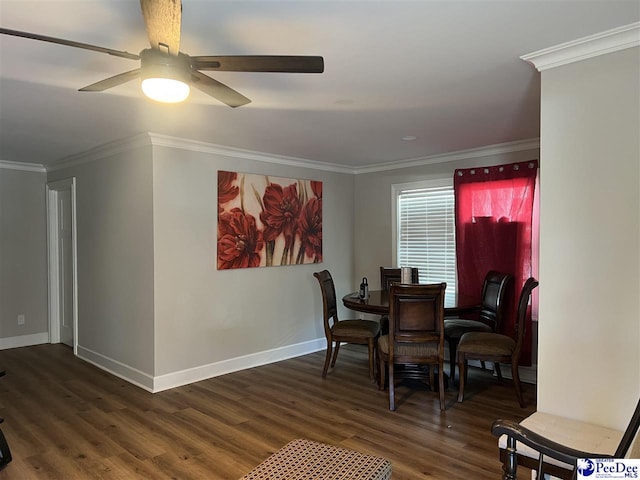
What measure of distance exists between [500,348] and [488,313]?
0.69 metres

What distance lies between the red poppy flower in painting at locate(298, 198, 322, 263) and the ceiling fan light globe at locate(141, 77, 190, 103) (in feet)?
11.9

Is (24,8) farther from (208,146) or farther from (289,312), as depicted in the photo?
(289,312)

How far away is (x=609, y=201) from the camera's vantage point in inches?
82.1

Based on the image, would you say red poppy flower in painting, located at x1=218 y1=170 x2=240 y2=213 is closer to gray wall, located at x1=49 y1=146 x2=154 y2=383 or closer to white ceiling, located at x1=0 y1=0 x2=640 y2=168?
white ceiling, located at x1=0 y1=0 x2=640 y2=168

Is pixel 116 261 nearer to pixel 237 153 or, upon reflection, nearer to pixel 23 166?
pixel 237 153

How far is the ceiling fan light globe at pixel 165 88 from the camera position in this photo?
1.66m

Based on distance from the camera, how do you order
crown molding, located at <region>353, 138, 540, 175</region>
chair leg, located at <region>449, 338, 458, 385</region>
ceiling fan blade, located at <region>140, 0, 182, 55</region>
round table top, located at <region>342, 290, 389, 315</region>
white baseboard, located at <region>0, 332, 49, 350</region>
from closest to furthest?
1. ceiling fan blade, located at <region>140, 0, 182, 55</region>
2. round table top, located at <region>342, 290, 389, 315</region>
3. chair leg, located at <region>449, 338, 458, 385</region>
4. crown molding, located at <region>353, 138, 540, 175</region>
5. white baseboard, located at <region>0, 332, 49, 350</region>

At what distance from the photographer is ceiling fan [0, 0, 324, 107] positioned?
4.87 feet

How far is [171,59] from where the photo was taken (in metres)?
1.64

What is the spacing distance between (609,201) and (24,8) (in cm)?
267

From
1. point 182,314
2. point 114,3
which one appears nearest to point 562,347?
point 114,3

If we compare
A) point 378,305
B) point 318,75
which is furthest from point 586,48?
point 378,305

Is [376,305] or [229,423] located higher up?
[376,305]

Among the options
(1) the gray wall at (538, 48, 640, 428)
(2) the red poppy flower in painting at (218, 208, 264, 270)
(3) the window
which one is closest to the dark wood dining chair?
(1) the gray wall at (538, 48, 640, 428)
